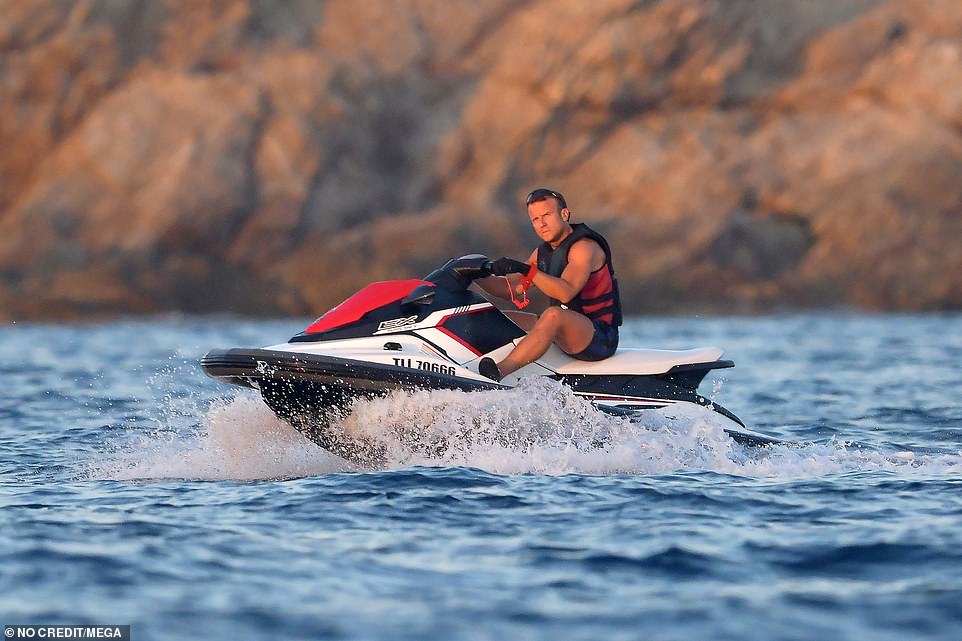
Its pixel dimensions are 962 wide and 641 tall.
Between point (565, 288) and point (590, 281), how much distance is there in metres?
0.31

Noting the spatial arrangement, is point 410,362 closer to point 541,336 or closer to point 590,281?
point 541,336

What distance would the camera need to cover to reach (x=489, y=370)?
7.95 meters

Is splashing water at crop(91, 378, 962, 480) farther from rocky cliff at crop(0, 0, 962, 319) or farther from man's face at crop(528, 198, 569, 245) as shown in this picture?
rocky cliff at crop(0, 0, 962, 319)

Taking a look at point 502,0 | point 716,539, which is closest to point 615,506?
point 716,539

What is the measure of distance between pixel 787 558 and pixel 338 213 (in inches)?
848

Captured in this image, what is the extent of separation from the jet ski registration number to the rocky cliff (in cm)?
1682

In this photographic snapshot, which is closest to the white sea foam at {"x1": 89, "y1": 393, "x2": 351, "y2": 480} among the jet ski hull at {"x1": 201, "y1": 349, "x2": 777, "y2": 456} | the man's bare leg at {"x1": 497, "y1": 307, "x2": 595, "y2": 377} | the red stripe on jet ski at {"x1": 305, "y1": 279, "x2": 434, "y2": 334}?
the jet ski hull at {"x1": 201, "y1": 349, "x2": 777, "y2": 456}

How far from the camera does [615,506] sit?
263 inches

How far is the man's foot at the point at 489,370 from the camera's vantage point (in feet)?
26.0

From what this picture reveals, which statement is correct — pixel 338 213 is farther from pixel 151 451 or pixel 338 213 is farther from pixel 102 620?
pixel 102 620

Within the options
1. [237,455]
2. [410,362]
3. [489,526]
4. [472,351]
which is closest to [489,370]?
[472,351]

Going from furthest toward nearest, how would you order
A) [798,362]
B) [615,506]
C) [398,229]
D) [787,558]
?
[398,229], [798,362], [615,506], [787,558]

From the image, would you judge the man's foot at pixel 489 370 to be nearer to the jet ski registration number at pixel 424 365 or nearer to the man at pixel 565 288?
the man at pixel 565 288

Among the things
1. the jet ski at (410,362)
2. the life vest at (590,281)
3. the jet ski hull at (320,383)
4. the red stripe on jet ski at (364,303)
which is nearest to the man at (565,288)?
the life vest at (590,281)
